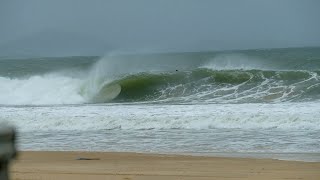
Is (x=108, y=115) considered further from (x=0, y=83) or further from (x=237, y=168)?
(x=0, y=83)

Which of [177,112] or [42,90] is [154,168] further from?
[42,90]

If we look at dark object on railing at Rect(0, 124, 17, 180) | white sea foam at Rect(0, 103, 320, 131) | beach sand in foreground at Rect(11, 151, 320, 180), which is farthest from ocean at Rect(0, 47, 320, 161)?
beach sand in foreground at Rect(11, 151, 320, 180)

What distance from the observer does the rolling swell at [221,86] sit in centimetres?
1880

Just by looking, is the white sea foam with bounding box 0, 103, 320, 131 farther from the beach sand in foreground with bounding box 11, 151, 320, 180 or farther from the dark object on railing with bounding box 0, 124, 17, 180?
the dark object on railing with bounding box 0, 124, 17, 180

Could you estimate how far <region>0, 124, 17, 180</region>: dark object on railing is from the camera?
45.7 inches

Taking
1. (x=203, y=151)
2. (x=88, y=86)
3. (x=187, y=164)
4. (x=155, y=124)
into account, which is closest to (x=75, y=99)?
(x=88, y=86)

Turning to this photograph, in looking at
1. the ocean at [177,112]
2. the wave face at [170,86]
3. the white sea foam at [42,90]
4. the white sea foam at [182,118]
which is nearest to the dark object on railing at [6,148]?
the ocean at [177,112]

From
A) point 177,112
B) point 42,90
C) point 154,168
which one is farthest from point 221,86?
point 154,168

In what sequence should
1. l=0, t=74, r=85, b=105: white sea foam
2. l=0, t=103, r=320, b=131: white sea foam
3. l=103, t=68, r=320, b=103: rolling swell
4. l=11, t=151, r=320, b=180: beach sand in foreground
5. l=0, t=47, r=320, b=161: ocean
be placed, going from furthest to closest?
1. l=0, t=74, r=85, b=105: white sea foam
2. l=103, t=68, r=320, b=103: rolling swell
3. l=0, t=103, r=320, b=131: white sea foam
4. l=0, t=47, r=320, b=161: ocean
5. l=11, t=151, r=320, b=180: beach sand in foreground

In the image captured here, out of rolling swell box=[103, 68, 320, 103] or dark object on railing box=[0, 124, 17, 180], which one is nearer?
dark object on railing box=[0, 124, 17, 180]

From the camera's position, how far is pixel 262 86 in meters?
20.9

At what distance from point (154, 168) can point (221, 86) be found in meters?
15.5

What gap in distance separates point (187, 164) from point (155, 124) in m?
5.64

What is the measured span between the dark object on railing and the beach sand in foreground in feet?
14.3
